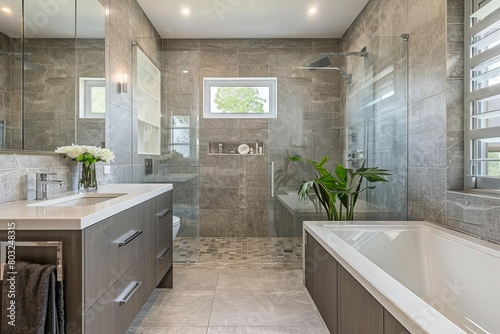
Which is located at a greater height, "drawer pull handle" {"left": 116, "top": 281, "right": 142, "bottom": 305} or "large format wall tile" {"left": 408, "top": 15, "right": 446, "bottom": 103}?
"large format wall tile" {"left": 408, "top": 15, "right": 446, "bottom": 103}

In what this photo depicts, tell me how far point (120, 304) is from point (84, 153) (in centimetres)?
99

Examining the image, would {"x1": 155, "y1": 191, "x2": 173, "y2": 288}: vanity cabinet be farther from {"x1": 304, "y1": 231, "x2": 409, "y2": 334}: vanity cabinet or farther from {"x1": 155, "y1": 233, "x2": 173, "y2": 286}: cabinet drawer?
{"x1": 304, "y1": 231, "x2": 409, "y2": 334}: vanity cabinet

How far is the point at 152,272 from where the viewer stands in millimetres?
2051

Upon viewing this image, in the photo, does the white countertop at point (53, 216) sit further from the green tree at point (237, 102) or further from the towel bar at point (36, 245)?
the green tree at point (237, 102)

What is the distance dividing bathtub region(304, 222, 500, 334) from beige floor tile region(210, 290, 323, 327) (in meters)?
0.53

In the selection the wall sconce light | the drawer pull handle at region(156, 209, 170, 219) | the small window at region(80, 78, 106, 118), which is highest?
the wall sconce light

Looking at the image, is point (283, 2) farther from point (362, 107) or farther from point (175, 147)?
point (175, 147)

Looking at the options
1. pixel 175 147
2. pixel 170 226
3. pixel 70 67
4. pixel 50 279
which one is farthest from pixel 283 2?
pixel 50 279

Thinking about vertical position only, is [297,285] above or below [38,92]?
below

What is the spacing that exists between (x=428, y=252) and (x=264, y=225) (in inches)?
85.1

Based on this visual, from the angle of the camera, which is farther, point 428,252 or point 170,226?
point 170,226

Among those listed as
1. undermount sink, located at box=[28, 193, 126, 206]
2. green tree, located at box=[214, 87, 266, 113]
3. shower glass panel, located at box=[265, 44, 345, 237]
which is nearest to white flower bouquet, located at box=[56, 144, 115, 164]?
undermount sink, located at box=[28, 193, 126, 206]

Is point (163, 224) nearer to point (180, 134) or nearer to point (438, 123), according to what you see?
point (180, 134)

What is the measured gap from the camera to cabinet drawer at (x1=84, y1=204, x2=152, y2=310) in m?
1.21
